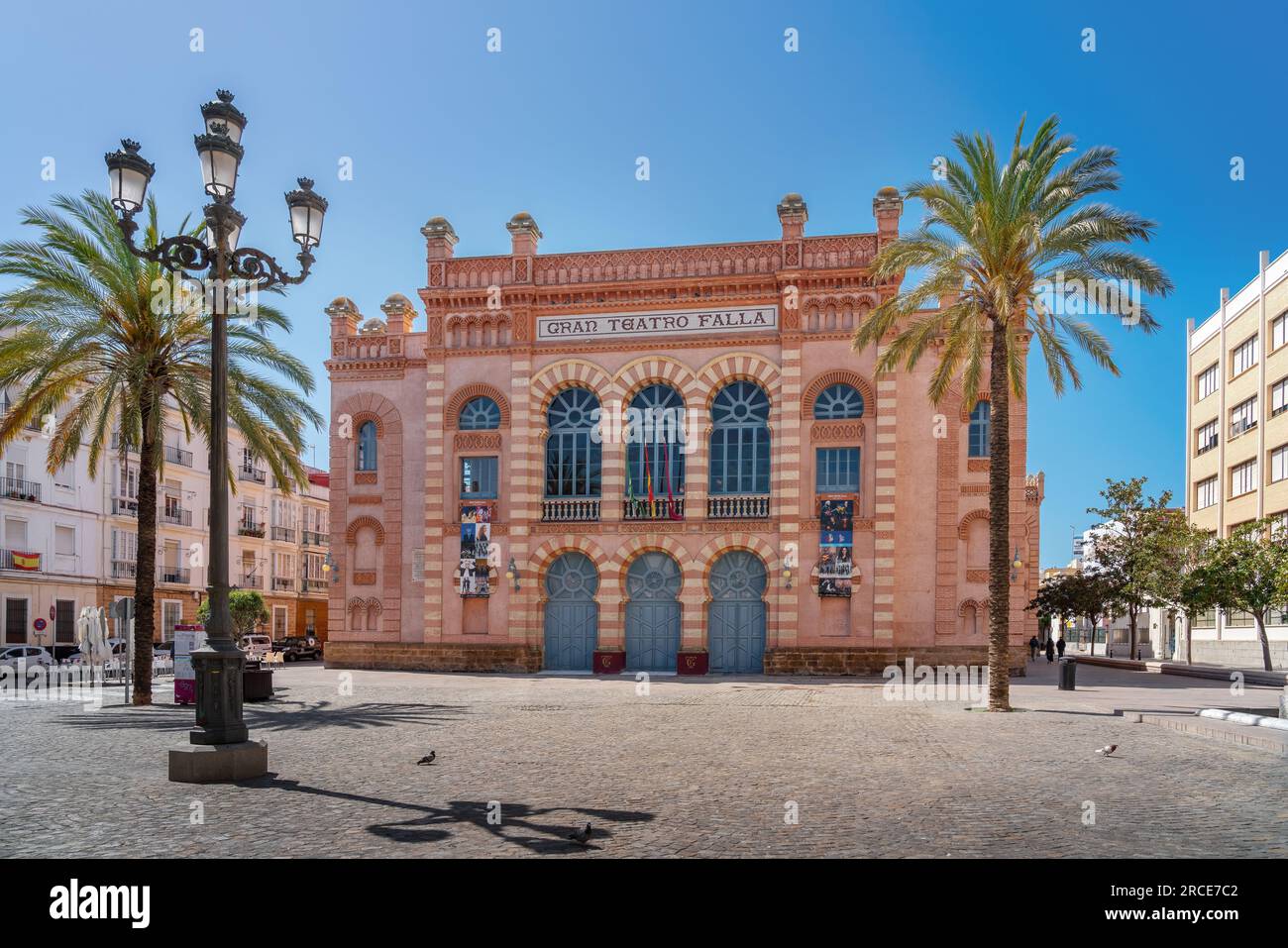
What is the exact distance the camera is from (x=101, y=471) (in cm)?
4716

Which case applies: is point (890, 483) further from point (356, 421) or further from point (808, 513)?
point (356, 421)

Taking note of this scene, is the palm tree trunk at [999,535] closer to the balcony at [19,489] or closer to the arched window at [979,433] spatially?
the arched window at [979,433]

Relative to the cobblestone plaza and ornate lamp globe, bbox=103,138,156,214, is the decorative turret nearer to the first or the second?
the cobblestone plaza

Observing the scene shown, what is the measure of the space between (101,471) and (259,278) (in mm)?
39411

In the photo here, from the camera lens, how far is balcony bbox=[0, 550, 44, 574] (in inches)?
1630

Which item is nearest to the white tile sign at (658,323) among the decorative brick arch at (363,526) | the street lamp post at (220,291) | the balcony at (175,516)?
the decorative brick arch at (363,526)

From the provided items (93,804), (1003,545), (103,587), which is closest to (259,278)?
(93,804)

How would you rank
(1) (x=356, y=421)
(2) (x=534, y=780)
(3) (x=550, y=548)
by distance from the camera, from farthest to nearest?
(1) (x=356, y=421)
(3) (x=550, y=548)
(2) (x=534, y=780)

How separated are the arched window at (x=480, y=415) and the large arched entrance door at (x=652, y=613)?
642 cm

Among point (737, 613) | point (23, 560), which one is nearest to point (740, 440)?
point (737, 613)

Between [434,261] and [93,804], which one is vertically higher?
[434,261]

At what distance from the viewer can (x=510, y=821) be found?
29.5 feet

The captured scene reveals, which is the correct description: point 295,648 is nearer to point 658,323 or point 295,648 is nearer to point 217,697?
point 658,323

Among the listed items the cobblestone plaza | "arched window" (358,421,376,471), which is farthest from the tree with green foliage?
the cobblestone plaza
